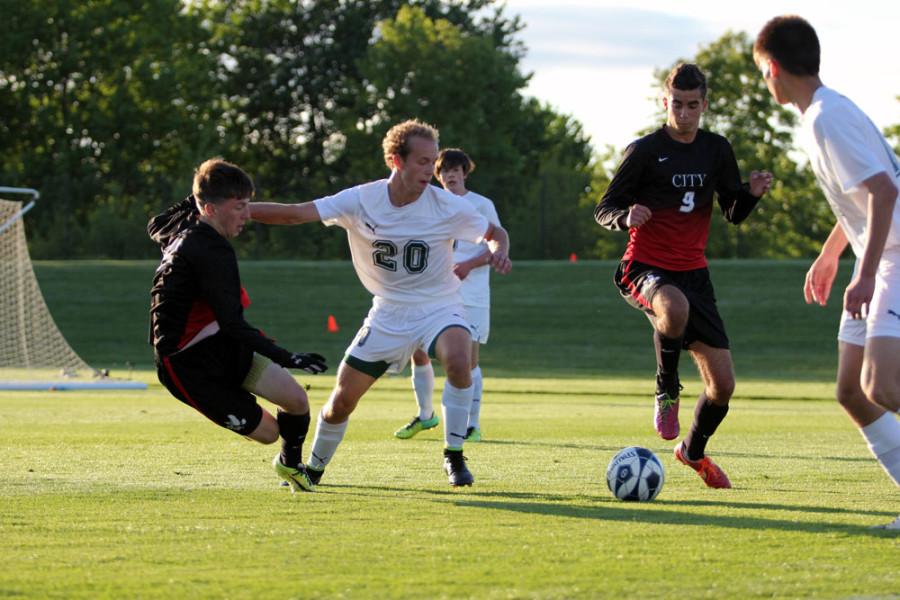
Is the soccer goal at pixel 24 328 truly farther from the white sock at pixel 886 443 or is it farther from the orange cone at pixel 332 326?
the white sock at pixel 886 443

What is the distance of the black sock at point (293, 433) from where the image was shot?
781cm

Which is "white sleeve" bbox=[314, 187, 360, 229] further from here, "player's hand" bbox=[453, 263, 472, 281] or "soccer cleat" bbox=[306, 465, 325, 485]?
"soccer cleat" bbox=[306, 465, 325, 485]

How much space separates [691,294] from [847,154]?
3.04m

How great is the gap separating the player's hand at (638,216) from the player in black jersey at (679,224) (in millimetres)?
252

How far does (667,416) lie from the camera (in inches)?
356

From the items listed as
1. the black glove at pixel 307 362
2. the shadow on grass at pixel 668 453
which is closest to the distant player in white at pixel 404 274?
the black glove at pixel 307 362

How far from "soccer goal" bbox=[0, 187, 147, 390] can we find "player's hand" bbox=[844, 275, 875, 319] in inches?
702

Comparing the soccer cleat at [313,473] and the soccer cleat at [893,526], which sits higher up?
the soccer cleat at [893,526]

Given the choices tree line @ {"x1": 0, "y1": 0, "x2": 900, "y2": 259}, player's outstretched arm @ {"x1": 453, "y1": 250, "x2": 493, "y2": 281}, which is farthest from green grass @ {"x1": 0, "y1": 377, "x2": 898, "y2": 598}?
tree line @ {"x1": 0, "y1": 0, "x2": 900, "y2": 259}

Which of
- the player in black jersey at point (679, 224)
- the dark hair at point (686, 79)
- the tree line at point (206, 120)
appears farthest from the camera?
the tree line at point (206, 120)

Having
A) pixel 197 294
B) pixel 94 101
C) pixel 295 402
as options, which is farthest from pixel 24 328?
pixel 94 101

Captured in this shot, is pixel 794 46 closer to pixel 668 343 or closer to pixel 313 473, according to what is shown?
pixel 668 343

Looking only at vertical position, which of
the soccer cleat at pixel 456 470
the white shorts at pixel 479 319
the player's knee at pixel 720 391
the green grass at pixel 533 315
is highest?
the player's knee at pixel 720 391

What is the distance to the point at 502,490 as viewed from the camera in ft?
25.6
